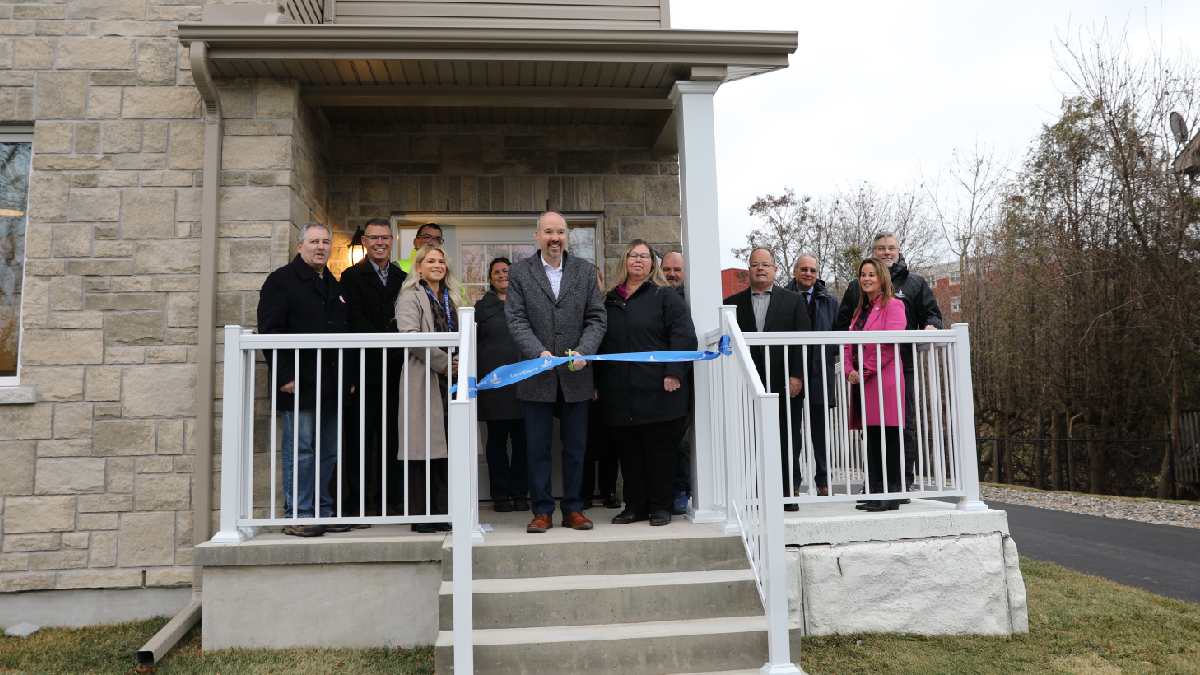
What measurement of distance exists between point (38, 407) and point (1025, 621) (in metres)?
5.34

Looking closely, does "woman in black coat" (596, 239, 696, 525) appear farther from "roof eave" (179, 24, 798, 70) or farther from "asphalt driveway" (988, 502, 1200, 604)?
"asphalt driveway" (988, 502, 1200, 604)

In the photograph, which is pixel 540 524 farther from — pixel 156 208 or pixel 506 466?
pixel 156 208

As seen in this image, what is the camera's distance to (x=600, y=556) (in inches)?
143

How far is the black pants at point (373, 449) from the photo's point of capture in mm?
4238

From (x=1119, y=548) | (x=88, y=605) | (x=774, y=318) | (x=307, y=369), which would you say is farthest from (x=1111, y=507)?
(x=88, y=605)

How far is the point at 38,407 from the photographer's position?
445cm

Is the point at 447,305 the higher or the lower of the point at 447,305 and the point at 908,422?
the higher

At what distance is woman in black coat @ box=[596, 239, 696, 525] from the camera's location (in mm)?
4027

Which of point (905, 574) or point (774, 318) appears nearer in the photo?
point (905, 574)

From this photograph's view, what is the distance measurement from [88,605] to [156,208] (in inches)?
87.8

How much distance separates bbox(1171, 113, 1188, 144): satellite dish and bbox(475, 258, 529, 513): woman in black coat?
13.4 metres

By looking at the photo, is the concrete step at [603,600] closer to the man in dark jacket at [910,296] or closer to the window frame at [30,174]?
the man in dark jacket at [910,296]

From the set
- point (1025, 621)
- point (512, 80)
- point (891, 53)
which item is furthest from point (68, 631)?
point (891, 53)

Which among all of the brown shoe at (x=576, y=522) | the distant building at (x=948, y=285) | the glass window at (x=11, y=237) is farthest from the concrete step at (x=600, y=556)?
the distant building at (x=948, y=285)
